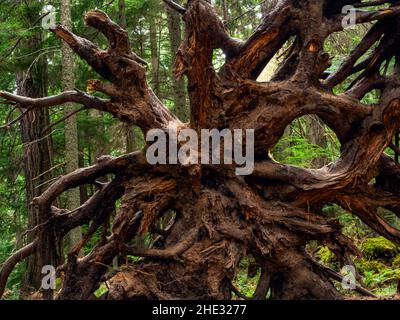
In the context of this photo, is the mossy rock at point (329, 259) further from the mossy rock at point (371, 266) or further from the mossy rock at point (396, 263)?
the mossy rock at point (396, 263)

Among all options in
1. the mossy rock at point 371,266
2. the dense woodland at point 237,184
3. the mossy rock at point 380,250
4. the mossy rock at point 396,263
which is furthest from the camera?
the mossy rock at point 380,250

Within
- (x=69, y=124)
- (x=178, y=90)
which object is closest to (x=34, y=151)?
(x=69, y=124)

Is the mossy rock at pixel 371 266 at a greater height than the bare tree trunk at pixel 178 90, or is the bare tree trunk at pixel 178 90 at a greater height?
the bare tree trunk at pixel 178 90

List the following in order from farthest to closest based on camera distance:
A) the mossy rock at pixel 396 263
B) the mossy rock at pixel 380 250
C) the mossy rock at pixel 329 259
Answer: the mossy rock at pixel 329 259 → the mossy rock at pixel 380 250 → the mossy rock at pixel 396 263

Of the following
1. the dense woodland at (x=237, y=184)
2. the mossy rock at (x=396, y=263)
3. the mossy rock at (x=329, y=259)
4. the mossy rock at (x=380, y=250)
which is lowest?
the mossy rock at (x=329, y=259)

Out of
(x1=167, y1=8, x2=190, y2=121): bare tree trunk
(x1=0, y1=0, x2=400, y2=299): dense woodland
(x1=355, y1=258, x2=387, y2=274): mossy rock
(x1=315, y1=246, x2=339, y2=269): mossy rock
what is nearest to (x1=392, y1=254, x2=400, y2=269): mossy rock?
(x1=355, y1=258, x2=387, y2=274): mossy rock

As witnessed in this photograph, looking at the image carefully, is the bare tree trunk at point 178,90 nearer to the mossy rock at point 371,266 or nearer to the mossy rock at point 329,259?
the mossy rock at point 329,259

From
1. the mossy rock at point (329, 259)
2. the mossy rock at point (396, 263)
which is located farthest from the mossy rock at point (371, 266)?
the mossy rock at point (329, 259)

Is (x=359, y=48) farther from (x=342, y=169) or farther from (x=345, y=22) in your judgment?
(x=342, y=169)

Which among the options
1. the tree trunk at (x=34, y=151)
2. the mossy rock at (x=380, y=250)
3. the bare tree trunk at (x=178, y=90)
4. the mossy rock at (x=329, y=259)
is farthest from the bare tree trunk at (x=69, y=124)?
the mossy rock at (x=380, y=250)

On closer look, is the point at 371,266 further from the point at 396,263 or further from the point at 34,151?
the point at 34,151

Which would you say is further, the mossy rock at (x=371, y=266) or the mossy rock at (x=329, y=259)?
the mossy rock at (x=329, y=259)

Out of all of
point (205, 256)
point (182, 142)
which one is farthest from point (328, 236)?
point (182, 142)
